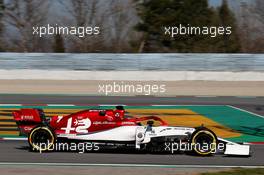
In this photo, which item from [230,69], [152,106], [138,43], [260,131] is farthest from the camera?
[138,43]

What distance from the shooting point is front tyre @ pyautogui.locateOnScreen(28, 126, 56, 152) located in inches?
420

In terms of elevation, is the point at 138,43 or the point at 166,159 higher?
the point at 138,43

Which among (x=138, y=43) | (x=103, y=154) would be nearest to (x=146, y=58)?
(x=138, y=43)

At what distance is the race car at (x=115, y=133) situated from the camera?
418 inches

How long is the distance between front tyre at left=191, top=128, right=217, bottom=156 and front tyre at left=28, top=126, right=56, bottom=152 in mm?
2512

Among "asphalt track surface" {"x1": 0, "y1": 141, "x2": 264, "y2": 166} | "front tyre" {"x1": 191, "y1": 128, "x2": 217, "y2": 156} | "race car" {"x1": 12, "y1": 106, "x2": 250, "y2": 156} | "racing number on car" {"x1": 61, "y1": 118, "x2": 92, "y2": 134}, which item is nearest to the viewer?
"asphalt track surface" {"x1": 0, "y1": 141, "x2": 264, "y2": 166}

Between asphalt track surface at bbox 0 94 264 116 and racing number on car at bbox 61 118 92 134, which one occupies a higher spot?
asphalt track surface at bbox 0 94 264 116

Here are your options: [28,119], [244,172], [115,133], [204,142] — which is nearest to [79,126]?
[115,133]

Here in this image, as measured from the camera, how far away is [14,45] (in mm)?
34406

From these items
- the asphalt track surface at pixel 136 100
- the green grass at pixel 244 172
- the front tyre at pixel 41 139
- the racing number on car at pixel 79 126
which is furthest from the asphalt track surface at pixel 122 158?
the asphalt track surface at pixel 136 100

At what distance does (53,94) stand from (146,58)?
5188mm

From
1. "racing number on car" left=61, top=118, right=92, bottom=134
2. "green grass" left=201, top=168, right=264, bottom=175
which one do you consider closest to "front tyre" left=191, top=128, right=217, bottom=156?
"green grass" left=201, top=168, right=264, bottom=175

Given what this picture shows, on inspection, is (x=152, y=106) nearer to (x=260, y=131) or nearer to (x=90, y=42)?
(x=260, y=131)

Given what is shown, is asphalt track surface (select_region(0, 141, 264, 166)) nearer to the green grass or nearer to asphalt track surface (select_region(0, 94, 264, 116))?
the green grass
